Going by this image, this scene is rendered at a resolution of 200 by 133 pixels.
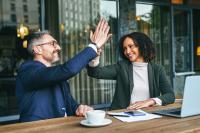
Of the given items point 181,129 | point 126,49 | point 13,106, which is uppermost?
point 126,49

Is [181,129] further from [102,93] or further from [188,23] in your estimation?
[188,23]

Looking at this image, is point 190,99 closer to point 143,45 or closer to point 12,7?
point 143,45

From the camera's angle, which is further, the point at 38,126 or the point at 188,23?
the point at 188,23

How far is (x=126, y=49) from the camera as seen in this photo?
124 inches

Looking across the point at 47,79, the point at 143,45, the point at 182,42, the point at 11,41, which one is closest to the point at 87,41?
the point at 11,41

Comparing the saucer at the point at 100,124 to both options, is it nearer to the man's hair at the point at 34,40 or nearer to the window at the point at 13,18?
the man's hair at the point at 34,40

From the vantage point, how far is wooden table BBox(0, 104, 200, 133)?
192cm

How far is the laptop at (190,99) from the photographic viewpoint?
2158mm

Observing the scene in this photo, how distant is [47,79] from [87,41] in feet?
13.9

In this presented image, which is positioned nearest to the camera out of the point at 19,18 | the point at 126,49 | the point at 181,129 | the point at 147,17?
the point at 181,129

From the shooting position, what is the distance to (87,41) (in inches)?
253

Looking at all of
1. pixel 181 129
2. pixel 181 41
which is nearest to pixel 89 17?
pixel 181 41

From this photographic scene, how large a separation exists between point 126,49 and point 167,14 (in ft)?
14.4

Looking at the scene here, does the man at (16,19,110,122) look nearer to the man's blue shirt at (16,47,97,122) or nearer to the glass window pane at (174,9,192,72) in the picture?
the man's blue shirt at (16,47,97,122)
